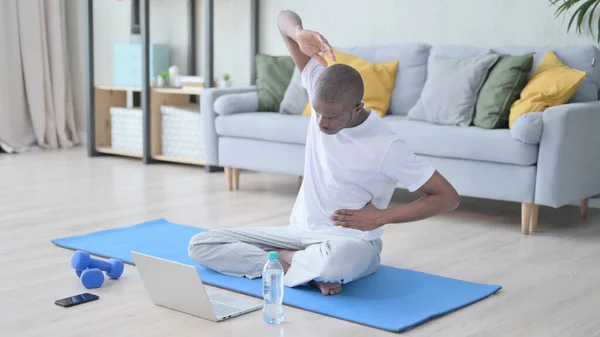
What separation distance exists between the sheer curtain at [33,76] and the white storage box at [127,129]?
26.6 inches

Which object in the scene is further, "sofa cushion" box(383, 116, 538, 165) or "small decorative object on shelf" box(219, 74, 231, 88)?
"small decorative object on shelf" box(219, 74, 231, 88)

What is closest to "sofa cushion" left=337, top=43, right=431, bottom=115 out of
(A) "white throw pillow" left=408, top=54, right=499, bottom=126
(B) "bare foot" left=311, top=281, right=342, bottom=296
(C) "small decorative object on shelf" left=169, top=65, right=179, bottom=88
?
(A) "white throw pillow" left=408, top=54, right=499, bottom=126

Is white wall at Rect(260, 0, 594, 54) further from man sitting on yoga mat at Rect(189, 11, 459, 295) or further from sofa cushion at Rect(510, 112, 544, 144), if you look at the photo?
man sitting on yoga mat at Rect(189, 11, 459, 295)

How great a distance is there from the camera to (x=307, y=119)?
→ 173 inches

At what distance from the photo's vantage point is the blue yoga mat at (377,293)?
249 centimetres

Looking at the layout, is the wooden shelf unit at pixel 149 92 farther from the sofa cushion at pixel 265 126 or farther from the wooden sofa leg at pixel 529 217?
the wooden sofa leg at pixel 529 217

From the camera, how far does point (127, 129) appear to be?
595 centimetres

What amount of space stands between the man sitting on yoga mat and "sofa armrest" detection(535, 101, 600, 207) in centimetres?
109

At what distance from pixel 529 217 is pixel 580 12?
1.19m

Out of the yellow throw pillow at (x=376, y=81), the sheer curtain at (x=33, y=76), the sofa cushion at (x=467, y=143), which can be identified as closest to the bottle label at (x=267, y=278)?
the sofa cushion at (x=467, y=143)

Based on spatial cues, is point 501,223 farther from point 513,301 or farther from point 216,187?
point 216,187

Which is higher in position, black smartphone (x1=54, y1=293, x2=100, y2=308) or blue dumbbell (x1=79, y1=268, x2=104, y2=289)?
blue dumbbell (x1=79, y1=268, x2=104, y2=289)

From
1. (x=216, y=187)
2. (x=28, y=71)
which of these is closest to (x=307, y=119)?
(x=216, y=187)

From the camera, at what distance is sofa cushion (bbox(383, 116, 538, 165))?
143 inches
